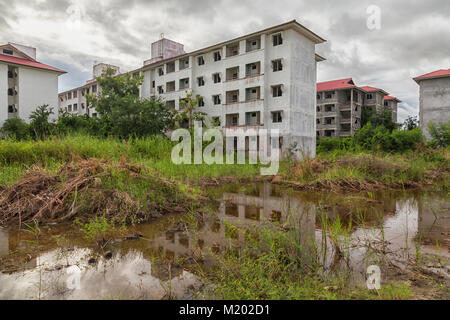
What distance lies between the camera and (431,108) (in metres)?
29.8

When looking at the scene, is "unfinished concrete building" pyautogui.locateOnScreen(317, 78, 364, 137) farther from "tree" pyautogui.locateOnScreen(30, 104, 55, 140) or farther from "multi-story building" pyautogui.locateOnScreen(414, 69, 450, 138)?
"tree" pyautogui.locateOnScreen(30, 104, 55, 140)

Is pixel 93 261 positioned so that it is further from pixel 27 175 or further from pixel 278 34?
pixel 278 34

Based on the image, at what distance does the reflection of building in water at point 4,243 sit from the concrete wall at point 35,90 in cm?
2996

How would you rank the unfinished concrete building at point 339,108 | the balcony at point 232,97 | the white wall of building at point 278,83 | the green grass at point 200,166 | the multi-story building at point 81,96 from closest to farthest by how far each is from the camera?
the green grass at point 200,166 < the white wall of building at point 278,83 < the balcony at point 232,97 < the unfinished concrete building at point 339,108 < the multi-story building at point 81,96

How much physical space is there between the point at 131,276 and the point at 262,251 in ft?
3.82

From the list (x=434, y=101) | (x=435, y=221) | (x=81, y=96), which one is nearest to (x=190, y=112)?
(x=435, y=221)

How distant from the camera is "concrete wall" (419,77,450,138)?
28917 mm

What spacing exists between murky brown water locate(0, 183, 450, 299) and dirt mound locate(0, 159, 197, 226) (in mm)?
420

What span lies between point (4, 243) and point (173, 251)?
6.13 ft

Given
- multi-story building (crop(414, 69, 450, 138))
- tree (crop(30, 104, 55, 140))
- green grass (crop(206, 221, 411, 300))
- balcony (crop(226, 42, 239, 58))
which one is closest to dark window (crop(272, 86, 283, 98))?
balcony (crop(226, 42, 239, 58))

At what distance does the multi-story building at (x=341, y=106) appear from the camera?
38.0 meters

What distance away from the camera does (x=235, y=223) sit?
12.4ft

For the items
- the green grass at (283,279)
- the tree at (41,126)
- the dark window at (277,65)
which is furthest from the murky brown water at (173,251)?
the dark window at (277,65)

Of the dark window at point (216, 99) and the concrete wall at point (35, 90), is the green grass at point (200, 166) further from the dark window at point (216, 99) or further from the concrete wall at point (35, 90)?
the concrete wall at point (35, 90)
